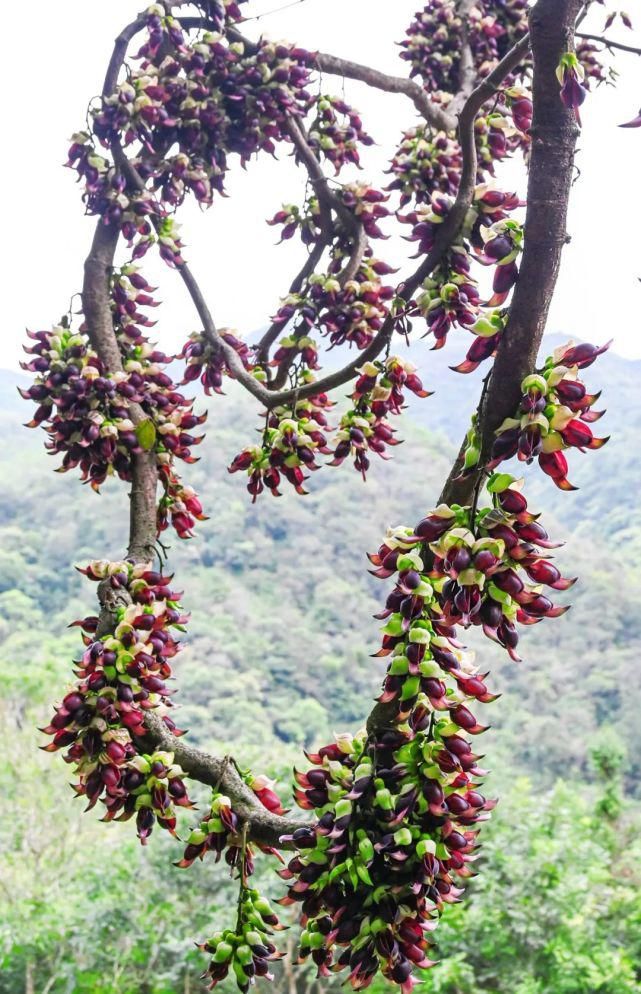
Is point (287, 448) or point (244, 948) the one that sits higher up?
point (287, 448)

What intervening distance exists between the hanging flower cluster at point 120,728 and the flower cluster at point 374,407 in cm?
46

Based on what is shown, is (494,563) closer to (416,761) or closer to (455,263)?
(416,761)

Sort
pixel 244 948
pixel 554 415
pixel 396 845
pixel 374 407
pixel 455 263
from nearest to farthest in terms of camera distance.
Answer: pixel 554 415 < pixel 396 845 < pixel 244 948 < pixel 455 263 < pixel 374 407

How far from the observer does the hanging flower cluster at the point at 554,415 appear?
76cm

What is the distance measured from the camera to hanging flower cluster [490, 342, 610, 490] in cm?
76

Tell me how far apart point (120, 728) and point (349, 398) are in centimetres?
62

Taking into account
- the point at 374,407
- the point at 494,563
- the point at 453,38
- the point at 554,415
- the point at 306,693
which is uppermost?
the point at 306,693

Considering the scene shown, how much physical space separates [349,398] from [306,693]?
20.9 m

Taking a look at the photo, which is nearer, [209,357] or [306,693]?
[209,357]

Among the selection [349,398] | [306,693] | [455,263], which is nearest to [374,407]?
[349,398]

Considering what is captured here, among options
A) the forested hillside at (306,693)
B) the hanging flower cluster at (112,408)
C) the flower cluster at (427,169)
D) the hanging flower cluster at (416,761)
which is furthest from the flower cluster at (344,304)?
the forested hillside at (306,693)

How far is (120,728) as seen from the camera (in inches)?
45.9

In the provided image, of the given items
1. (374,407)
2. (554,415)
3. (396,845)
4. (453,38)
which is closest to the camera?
(554,415)

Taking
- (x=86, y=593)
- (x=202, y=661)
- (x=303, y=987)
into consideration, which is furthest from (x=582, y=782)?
(x=303, y=987)
